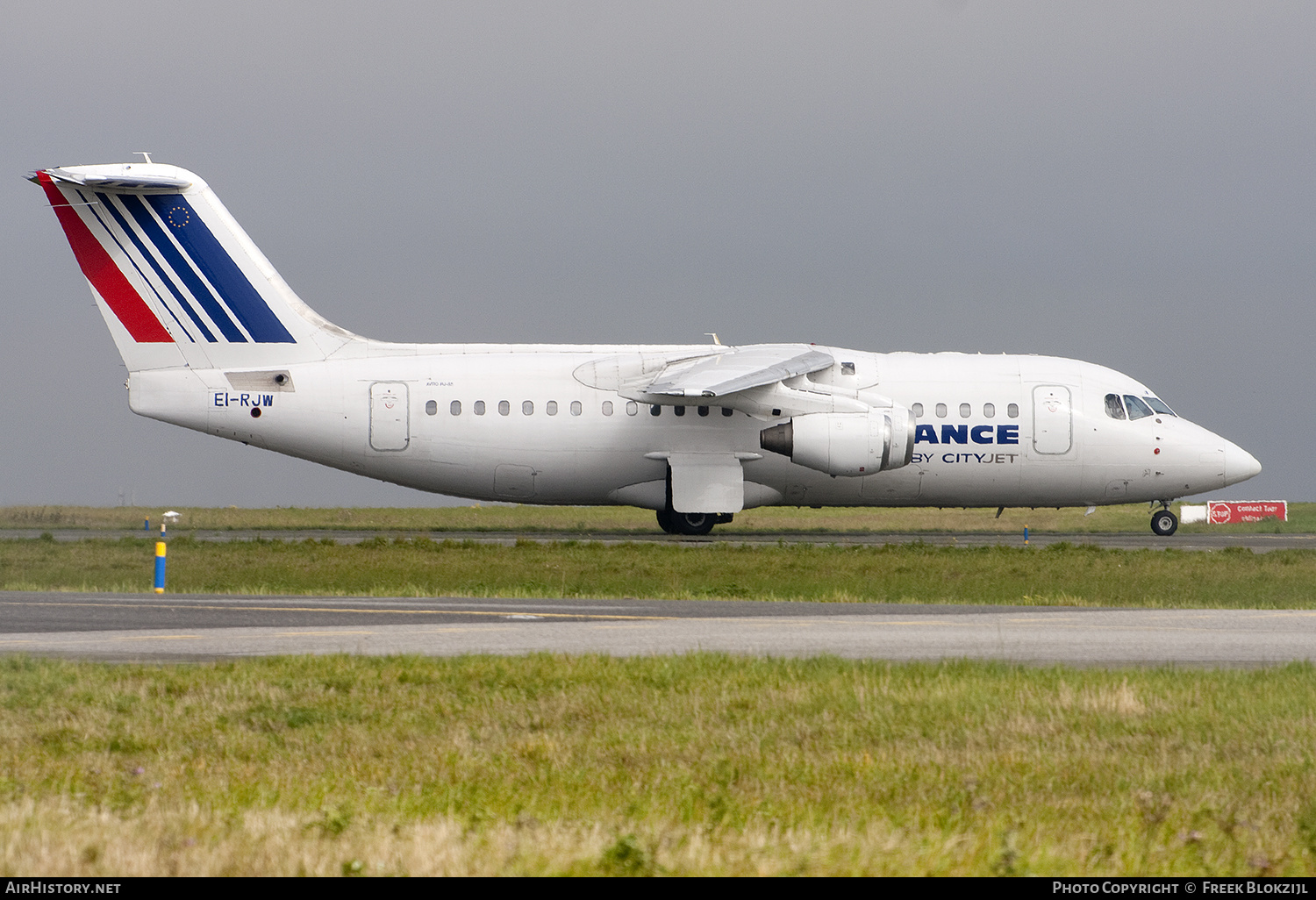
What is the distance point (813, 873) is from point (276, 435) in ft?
101

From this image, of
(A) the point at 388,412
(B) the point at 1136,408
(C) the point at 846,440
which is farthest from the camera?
(B) the point at 1136,408

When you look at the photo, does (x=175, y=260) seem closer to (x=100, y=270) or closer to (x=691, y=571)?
(x=100, y=270)

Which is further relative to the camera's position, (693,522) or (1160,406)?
(1160,406)

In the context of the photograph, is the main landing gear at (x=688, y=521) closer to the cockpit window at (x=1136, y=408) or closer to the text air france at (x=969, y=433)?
the text air france at (x=969, y=433)

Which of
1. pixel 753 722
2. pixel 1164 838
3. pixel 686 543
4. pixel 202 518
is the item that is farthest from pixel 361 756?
pixel 202 518

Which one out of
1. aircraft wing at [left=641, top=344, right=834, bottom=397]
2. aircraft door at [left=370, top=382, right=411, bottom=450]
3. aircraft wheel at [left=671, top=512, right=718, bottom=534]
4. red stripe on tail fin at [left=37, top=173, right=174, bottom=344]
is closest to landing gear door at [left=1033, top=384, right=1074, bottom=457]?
aircraft wing at [left=641, top=344, right=834, bottom=397]

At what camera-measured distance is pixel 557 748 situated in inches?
373

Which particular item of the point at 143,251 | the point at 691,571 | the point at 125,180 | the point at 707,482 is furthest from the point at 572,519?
the point at 691,571

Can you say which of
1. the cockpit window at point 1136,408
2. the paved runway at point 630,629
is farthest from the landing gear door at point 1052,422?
the paved runway at point 630,629

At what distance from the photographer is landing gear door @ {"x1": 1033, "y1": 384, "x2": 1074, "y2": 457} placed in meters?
35.9

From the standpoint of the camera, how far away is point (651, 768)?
8906 millimetres

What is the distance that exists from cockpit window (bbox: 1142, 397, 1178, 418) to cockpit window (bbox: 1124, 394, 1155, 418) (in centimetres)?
23

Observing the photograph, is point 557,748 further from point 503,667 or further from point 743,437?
point 743,437

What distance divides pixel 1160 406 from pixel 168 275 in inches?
1053
